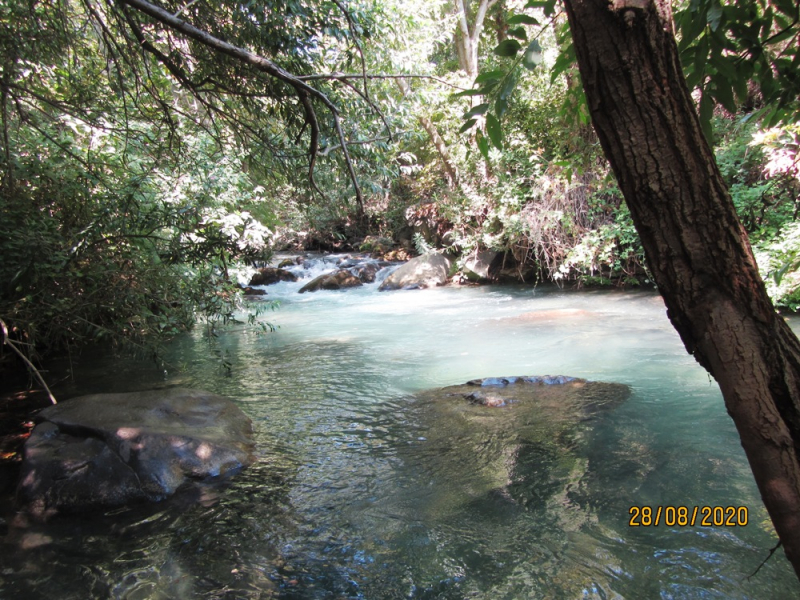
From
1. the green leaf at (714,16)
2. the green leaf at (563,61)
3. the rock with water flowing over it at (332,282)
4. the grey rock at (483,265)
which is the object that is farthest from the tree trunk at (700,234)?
the rock with water flowing over it at (332,282)

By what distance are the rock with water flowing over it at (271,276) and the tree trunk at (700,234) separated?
1569cm

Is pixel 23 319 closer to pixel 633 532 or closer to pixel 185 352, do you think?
pixel 185 352

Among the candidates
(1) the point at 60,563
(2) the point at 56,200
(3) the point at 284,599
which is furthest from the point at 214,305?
(3) the point at 284,599

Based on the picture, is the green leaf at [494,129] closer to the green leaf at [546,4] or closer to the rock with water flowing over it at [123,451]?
the green leaf at [546,4]

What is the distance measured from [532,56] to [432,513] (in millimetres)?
2917

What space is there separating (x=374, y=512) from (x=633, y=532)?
63.8 inches

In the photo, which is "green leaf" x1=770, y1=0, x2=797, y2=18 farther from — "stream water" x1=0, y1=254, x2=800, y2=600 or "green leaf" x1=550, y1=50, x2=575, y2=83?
"stream water" x1=0, y1=254, x2=800, y2=600

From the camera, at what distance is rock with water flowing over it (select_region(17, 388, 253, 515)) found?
3.89 meters

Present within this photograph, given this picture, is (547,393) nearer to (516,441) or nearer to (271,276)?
(516,441)

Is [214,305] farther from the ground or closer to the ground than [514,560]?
farther from the ground

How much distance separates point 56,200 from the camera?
532cm

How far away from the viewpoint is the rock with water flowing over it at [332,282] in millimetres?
15594

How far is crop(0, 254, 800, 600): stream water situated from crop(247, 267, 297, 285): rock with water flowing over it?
9.68m

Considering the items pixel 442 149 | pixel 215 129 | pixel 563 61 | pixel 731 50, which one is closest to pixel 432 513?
pixel 563 61
